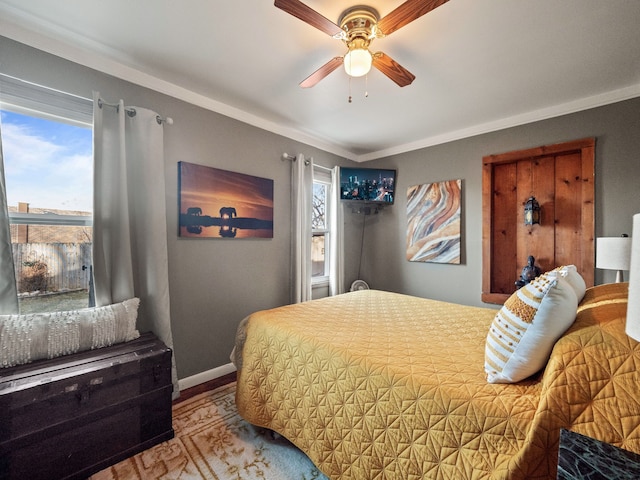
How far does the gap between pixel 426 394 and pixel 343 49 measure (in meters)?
2.08

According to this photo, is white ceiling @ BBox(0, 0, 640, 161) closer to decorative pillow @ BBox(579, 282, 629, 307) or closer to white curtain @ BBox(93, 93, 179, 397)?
white curtain @ BBox(93, 93, 179, 397)

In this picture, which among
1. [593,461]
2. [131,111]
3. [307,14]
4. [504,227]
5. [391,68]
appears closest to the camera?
[593,461]

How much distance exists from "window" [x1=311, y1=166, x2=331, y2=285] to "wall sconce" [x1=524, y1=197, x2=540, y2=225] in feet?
7.35

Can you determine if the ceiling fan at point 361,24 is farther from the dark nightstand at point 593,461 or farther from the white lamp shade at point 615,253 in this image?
the white lamp shade at point 615,253

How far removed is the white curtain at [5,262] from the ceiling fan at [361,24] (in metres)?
1.87

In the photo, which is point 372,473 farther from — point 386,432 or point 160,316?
point 160,316

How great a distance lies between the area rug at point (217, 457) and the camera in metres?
1.51

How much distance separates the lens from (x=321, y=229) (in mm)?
3791

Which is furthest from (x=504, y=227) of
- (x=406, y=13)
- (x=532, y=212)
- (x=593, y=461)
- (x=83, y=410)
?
(x=83, y=410)

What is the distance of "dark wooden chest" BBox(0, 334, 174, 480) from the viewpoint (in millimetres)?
1332

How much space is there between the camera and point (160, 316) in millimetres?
2121

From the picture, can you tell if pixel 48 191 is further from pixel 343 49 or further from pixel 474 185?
pixel 474 185

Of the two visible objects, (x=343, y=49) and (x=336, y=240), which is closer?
(x=343, y=49)

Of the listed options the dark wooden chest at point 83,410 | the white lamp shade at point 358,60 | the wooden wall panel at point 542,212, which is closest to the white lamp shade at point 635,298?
the white lamp shade at point 358,60
